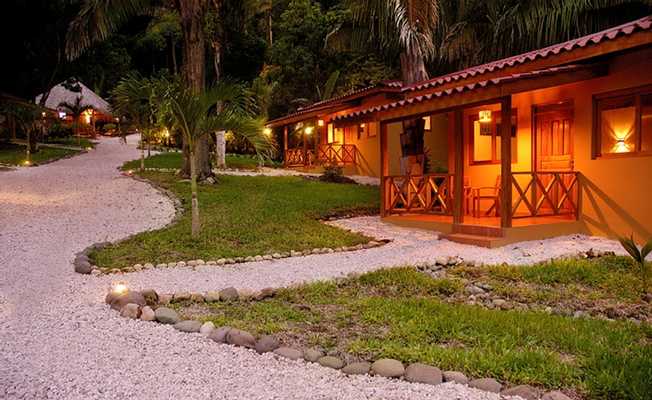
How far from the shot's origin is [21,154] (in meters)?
24.6

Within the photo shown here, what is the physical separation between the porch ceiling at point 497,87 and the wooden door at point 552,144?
4.66 feet

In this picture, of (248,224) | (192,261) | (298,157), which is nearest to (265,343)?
(192,261)

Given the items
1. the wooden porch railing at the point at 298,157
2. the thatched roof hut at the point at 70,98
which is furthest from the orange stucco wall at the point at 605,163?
the thatched roof hut at the point at 70,98

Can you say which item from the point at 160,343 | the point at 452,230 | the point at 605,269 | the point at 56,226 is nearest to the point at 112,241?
the point at 56,226

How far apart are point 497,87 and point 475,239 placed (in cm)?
255

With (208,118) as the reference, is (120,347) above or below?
below

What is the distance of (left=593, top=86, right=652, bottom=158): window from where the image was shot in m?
8.80

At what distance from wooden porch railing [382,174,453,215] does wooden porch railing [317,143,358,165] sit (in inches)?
376

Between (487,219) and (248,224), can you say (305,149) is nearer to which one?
(248,224)

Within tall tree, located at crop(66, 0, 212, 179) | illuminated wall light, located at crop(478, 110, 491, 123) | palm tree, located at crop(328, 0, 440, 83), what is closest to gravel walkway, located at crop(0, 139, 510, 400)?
illuminated wall light, located at crop(478, 110, 491, 123)

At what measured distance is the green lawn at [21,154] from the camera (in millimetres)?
22291

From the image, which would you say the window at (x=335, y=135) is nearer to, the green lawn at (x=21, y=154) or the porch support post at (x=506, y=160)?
the green lawn at (x=21, y=154)

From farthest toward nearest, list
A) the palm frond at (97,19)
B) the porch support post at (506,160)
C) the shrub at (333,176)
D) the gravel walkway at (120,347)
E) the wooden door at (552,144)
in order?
the shrub at (333,176), the palm frond at (97,19), the wooden door at (552,144), the porch support post at (506,160), the gravel walkway at (120,347)

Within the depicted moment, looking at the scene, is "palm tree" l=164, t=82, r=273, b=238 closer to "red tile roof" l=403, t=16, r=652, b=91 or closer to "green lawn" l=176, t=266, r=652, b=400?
"green lawn" l=176, t=266, r=652, b=400
